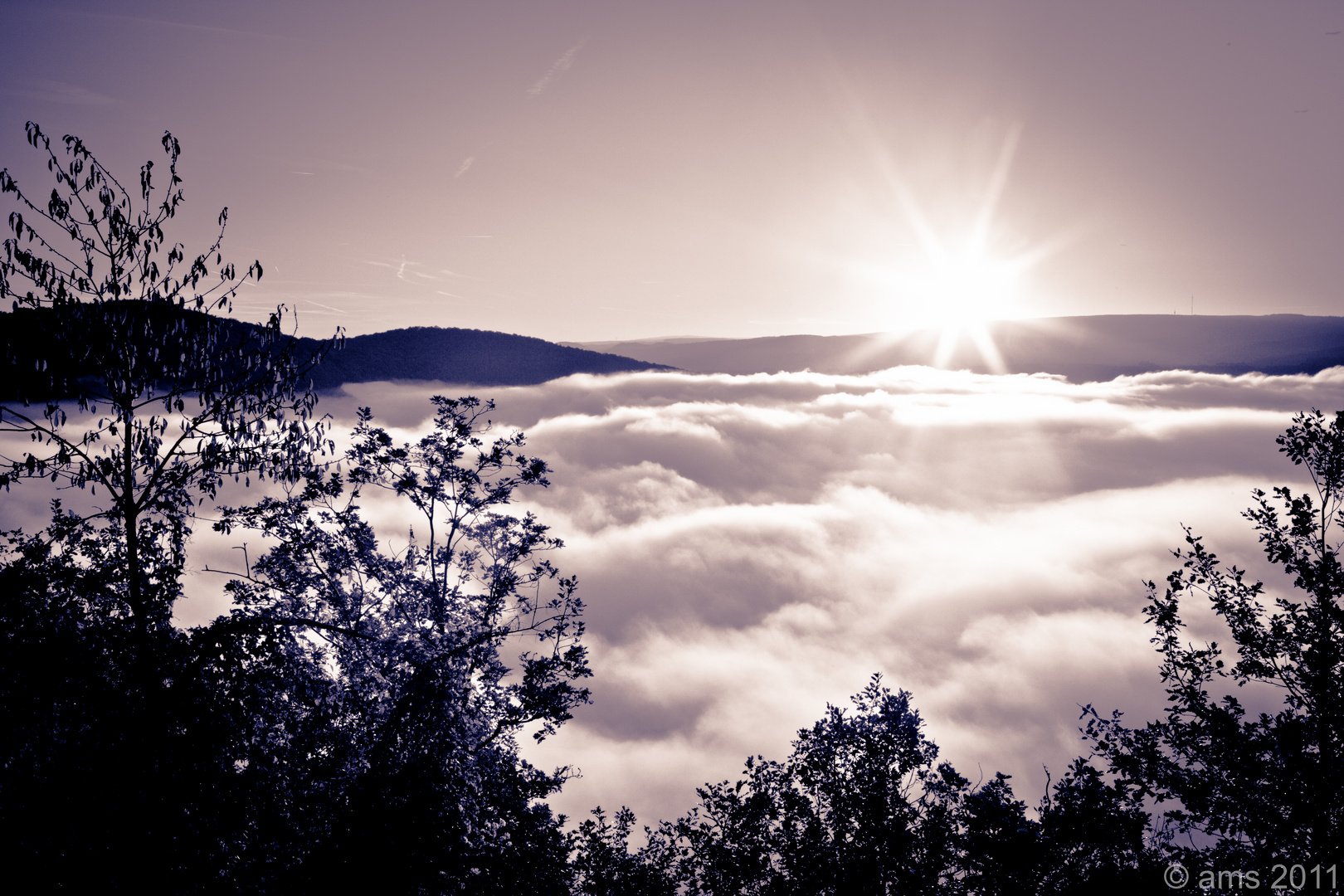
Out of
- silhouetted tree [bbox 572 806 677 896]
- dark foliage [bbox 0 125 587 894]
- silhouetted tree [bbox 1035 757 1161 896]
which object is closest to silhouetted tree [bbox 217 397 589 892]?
dark foliage [bbox 0 125 587 894]

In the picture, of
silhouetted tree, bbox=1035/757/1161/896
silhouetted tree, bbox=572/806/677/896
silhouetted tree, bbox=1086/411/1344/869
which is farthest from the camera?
silhouetted tree, bbox=572/806/677/896

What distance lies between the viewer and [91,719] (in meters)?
10.2

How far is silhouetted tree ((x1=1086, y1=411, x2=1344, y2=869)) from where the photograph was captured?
1294 centimetres

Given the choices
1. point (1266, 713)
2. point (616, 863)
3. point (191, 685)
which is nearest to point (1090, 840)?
point (1266, 713)

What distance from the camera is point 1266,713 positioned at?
14.6 meters

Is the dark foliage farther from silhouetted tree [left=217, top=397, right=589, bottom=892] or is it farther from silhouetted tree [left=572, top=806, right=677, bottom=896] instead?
silhouetted tree [left=572, top=806, right=677, bottom=896]

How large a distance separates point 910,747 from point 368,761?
1320 centimetres

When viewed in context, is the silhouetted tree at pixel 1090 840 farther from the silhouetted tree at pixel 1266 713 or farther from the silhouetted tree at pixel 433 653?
the silhouetted tree at pixel 433 653

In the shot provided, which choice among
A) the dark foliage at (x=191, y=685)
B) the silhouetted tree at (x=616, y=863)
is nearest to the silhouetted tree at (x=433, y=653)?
the dark foliage at (x=191, y=685)

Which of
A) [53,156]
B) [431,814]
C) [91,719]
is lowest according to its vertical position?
[431,814]

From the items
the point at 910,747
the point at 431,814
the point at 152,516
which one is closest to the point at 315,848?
the point at 431,814

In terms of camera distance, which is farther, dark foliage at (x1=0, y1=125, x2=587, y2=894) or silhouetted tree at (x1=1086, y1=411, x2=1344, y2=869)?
silhouetted tree at (x1=1086, y1=411, x2=1344, y2=869)

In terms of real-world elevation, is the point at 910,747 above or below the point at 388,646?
below

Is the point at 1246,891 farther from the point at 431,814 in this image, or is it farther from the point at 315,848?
the point at 315,848
